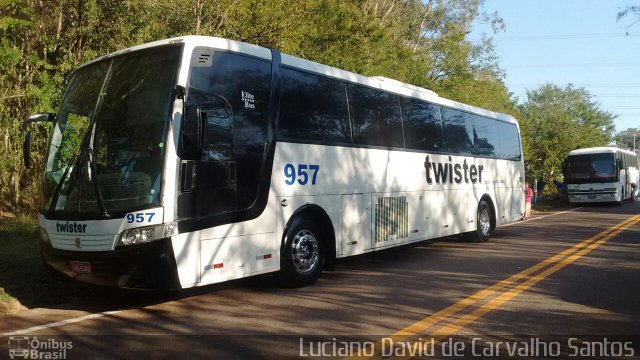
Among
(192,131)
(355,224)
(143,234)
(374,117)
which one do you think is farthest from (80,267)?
(374,117)

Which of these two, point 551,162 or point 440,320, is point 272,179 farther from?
point 551,162

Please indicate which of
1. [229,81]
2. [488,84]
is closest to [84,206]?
[229,81]

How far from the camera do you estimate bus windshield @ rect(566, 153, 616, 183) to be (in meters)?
27.3

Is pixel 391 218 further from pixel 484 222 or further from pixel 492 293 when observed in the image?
pixel 484 222

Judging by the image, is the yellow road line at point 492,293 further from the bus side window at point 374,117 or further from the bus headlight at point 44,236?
the bus headlight at point 44,236

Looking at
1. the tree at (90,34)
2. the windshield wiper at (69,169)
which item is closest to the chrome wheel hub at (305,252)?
the windshield wiper at (69,169)

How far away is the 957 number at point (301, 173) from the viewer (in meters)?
7.59

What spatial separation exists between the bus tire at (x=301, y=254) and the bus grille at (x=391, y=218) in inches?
58.9

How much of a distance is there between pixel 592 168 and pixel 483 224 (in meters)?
17.3

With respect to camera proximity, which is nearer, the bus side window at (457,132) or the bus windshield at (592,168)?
the bus side window at (457,132)

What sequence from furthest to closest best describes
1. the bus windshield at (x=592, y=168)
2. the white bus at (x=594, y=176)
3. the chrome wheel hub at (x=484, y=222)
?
the bus windshield at (x=592, y=168) → the white bus at (x=594, y=176) → the chrome wheel hub at (x=484, y=222)

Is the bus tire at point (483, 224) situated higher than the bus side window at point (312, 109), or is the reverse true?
the bus side window at point (312, 109)

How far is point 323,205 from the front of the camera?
27.1 ft

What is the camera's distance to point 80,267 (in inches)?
250
